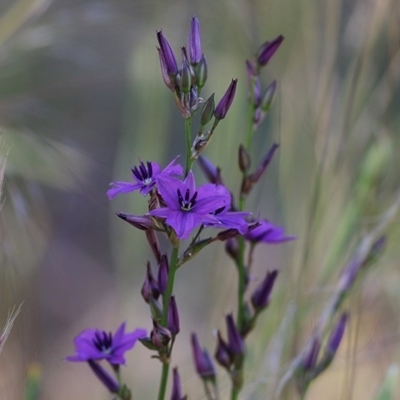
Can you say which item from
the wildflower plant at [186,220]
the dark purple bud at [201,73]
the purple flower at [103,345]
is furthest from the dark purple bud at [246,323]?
the dark purple bud at [201,73]

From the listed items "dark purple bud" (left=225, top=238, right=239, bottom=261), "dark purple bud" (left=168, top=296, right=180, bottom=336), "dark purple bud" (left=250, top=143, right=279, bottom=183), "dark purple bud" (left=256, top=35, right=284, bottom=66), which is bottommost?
"dark purple bud" (left=168, top=296, right=180, bottom=336)

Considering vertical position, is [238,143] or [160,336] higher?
[238,143]

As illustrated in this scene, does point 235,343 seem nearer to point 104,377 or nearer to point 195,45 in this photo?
point 104,377

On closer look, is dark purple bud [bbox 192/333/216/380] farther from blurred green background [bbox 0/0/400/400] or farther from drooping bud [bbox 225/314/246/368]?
blurred green background [bbox 0/0/400/400]

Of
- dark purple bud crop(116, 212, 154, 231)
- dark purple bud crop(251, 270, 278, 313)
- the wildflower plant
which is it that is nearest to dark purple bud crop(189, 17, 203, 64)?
the wildflower plant

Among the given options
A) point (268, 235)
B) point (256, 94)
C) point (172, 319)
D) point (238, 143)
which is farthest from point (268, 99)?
point (238, 143)

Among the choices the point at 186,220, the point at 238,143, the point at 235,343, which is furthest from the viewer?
the point at 238,143
